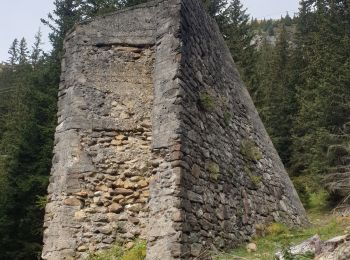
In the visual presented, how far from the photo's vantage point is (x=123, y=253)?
6117mm

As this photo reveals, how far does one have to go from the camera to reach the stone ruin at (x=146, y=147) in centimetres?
598

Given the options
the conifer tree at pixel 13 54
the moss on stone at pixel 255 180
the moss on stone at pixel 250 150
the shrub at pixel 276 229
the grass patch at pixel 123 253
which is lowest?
the grass patch at pixel 123 253

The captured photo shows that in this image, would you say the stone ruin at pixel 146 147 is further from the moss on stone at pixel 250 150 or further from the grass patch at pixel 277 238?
the moss on stone at pixel 250 150

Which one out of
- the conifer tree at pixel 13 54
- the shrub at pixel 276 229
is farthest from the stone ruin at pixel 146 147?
the conifer tree at pixel 13 54

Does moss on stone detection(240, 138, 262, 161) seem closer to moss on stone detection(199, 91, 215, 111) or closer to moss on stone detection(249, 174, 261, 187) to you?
moss on stone detection(249, 174, 261, 187)

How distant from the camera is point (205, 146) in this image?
6773 mm

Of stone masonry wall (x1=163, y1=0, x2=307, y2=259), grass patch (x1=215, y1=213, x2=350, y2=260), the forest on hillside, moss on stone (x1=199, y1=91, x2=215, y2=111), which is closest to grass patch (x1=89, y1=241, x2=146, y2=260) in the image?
stone masonry wall (x1=163, y1=0, x2=307, y2=259)

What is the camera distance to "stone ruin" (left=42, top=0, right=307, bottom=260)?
235 inches

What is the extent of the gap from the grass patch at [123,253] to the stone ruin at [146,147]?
104 mm

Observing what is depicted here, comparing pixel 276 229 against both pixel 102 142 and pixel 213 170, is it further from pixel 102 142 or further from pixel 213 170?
pixel 102 142

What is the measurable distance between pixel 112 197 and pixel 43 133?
38.5 ft

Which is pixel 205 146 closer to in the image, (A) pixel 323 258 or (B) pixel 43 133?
(A) pixel 323 258

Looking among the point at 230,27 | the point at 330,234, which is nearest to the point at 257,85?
the point at 230,27

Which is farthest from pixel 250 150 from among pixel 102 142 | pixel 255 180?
pixel 102 142
